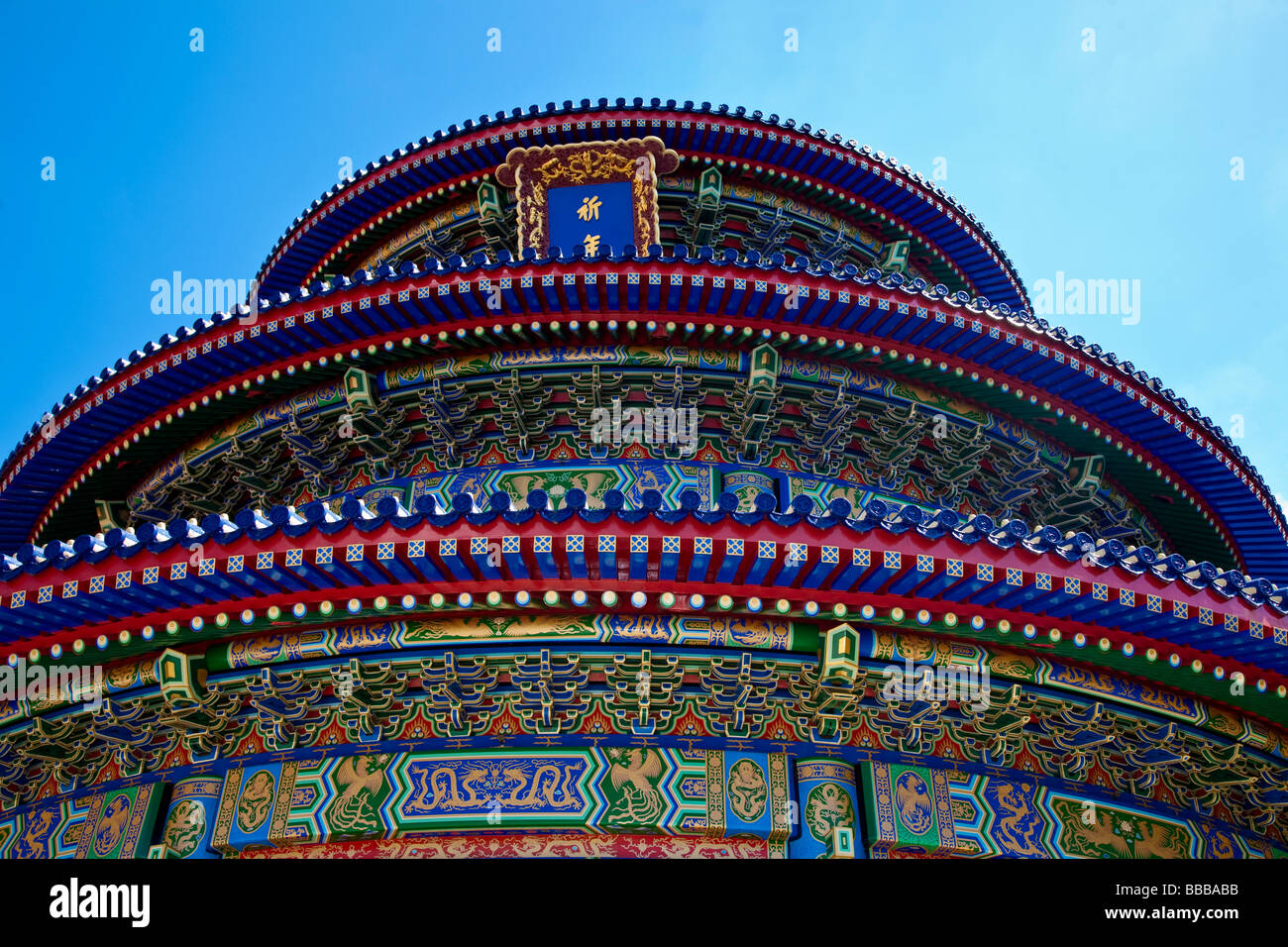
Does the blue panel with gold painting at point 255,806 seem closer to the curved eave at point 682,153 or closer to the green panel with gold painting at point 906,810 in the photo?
the green panel with gold painting at point 906,810

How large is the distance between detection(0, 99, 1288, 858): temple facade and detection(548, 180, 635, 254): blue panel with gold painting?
2.46 meters

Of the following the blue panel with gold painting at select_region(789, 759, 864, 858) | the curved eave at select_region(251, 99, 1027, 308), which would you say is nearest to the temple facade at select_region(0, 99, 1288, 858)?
the blue panel with gold painting at select_region(789, 759, 864, 858)

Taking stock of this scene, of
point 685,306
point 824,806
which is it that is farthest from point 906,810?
point 685,306

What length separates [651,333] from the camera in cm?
→ 890

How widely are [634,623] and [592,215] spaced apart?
7068 mm

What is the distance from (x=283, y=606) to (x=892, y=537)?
366 centimetres

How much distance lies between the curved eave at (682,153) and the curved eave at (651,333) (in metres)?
4.11

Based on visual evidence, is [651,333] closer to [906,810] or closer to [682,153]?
[682,153]

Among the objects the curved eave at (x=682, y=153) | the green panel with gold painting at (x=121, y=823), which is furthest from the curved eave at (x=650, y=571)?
the curved eave at (x=682, y=153)

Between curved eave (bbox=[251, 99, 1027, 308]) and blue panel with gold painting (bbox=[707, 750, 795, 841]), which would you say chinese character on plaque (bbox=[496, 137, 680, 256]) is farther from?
blue panel with gold painting (bbox=[707, 750, 795, 841])

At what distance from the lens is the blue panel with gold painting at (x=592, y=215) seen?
11.2 meters

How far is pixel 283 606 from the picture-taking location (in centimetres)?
551
